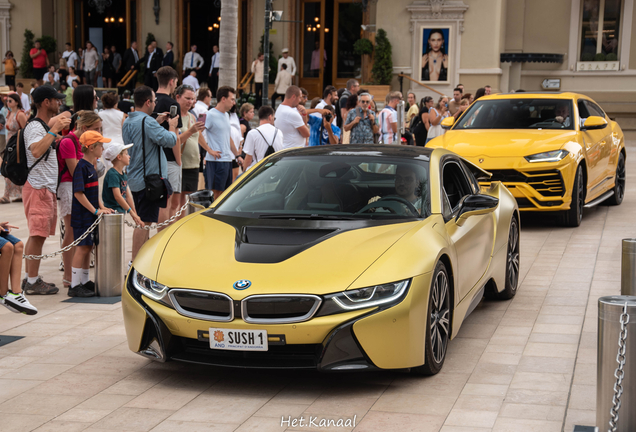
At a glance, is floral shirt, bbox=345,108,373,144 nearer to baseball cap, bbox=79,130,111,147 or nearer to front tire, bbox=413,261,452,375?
baseball cap, bbox=79,130,111,147

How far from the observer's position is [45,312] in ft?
23.0

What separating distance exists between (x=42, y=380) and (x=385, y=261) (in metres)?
2.27

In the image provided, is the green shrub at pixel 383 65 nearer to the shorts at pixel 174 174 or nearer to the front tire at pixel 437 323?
the shorts at pixel 174 174

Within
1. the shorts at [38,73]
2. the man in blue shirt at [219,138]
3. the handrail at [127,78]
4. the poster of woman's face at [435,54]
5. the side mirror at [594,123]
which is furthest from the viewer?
the shorts at [38,73]

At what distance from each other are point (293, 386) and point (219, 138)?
6166 millimetres

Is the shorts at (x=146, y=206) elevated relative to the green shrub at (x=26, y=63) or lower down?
lower down

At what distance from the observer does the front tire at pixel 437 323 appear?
499 cm

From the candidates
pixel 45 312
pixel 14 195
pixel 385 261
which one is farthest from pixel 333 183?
pixel 14 195

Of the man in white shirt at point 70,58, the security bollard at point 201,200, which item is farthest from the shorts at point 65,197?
the man in white shirt at point 70,58

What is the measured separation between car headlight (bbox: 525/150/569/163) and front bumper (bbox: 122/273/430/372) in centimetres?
654

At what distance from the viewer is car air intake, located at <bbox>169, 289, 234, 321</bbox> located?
4691 mm

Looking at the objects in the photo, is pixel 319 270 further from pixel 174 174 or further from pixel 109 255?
pixel 174 174

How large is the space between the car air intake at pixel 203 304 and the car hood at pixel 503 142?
695 cm

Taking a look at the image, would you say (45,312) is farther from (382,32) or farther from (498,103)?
(382,32)
